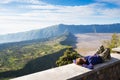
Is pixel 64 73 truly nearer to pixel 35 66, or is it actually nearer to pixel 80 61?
pixel 80 61

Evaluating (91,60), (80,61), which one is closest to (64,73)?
(80,61)

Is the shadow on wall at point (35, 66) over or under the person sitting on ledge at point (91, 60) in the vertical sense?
under

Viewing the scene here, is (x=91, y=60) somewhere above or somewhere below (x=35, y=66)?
above

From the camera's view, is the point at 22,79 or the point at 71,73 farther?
the point at 71,73

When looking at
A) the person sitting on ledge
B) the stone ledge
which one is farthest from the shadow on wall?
the stone ledge

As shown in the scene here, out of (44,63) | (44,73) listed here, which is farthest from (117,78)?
(44,63)

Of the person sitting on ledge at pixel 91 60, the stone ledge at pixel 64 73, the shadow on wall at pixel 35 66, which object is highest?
the person sitting on ledge at pixel 91 60

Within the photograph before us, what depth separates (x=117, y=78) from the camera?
536 cm

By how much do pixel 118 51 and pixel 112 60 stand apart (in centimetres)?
100

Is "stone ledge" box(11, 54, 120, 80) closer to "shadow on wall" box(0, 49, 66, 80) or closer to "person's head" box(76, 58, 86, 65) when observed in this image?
"person's head" box(76, 58, 86, 65)

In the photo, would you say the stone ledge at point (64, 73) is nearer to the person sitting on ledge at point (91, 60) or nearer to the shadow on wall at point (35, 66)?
the person sitting on ledge at point (91, 60)

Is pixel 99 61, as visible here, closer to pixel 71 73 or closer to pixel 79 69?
pixel 79 69

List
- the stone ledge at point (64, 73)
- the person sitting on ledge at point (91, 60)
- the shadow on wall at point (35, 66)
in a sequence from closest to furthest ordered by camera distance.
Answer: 1. the stone ledge at point (64, 73)
2. the person sitting on ledge at point (91, 60)
3. the shadow on wall at point (35, 66)

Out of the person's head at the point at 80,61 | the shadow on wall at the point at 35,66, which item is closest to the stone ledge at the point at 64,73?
the person's head at the point at 80,61
